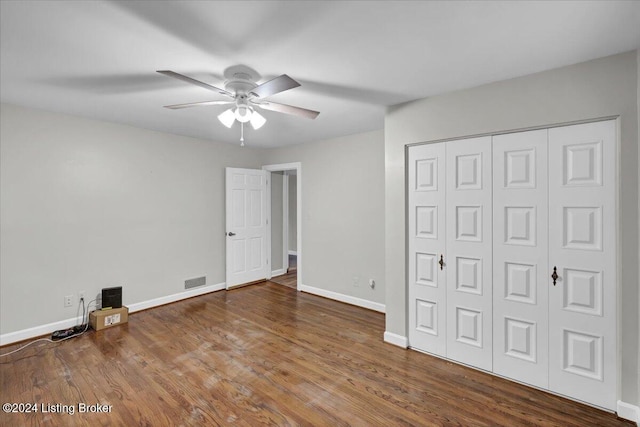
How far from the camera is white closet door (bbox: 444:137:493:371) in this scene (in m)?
2.50

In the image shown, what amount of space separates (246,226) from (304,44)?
3.71 m

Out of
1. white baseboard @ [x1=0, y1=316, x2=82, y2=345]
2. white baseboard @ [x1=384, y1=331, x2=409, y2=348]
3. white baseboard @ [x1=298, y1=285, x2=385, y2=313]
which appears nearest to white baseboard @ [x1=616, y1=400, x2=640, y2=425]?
white baseboard @ [x1=384, y1=331, x2=409, y2=348]

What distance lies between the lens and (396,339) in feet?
9.78

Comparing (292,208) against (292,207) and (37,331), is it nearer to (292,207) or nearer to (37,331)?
(292,207)

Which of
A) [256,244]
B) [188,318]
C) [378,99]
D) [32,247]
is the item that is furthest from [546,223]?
[32,247]

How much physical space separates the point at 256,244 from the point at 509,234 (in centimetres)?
396

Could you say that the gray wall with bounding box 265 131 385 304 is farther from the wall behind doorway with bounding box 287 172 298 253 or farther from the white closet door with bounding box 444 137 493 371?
the wall behind doorway with bounding box 287 172 298 253

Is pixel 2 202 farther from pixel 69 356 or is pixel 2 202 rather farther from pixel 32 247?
pixel 69 356

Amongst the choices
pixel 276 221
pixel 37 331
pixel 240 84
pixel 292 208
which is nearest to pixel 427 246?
pixel 240 84

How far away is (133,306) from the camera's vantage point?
3.87m

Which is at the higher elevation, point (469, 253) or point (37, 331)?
point (469, 253)

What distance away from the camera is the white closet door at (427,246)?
274 cm

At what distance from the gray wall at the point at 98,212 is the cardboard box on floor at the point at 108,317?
310 millimetres

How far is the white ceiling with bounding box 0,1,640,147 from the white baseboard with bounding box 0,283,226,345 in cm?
236
